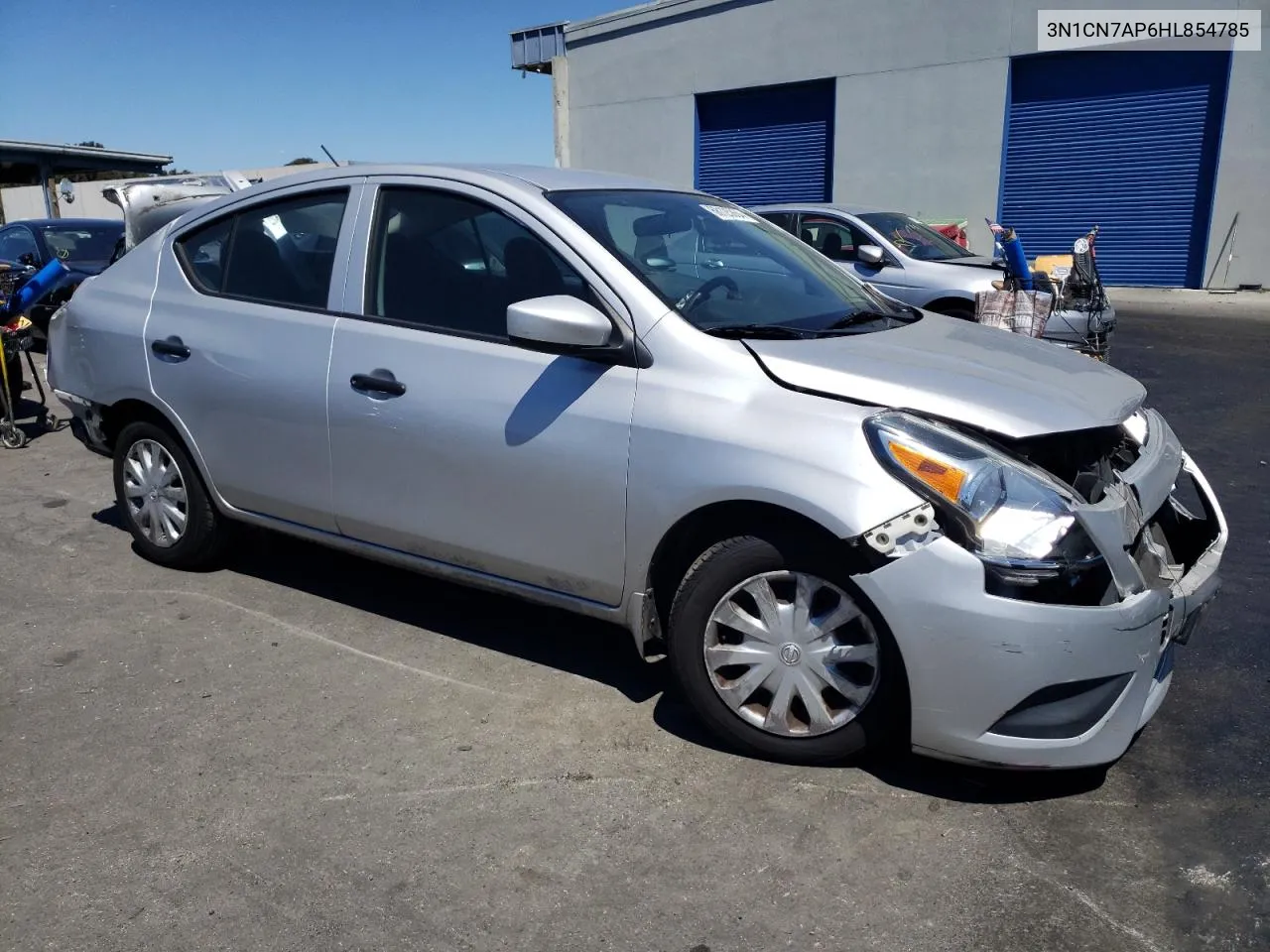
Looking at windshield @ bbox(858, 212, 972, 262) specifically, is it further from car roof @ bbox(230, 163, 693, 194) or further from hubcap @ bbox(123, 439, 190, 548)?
hubcap @ bbox(123, 439, 190, 548)

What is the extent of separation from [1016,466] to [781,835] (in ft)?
3.89

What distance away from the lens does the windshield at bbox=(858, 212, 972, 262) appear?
1105 centimetres

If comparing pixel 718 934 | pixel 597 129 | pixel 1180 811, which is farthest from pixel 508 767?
pixel 597 129

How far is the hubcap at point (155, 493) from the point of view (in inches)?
187

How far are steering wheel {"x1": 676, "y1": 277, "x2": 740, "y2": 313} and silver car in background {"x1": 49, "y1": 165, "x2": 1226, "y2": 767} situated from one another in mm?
19

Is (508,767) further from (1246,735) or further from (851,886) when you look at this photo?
(1246,735)

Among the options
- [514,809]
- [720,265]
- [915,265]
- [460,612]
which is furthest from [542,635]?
[915,265]

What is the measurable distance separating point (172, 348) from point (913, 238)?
865cm

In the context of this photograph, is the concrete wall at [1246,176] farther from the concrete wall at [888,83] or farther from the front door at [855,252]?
the front door at [855,252]

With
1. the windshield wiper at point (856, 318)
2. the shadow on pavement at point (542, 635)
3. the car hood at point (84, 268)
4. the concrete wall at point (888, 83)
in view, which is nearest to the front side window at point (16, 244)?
the car hood at point (84, 268)

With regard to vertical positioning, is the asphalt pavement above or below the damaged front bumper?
below

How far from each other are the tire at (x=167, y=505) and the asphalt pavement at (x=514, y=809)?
0.36m

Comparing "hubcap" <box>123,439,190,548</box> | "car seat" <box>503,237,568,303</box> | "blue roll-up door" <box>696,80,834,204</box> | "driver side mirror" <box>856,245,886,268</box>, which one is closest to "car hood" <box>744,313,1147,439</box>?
"car seat" <box>503,237,568,303</box>

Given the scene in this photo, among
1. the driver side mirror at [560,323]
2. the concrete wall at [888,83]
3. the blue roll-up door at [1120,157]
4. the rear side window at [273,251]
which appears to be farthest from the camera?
the blue roll-up door at [1120,157]
